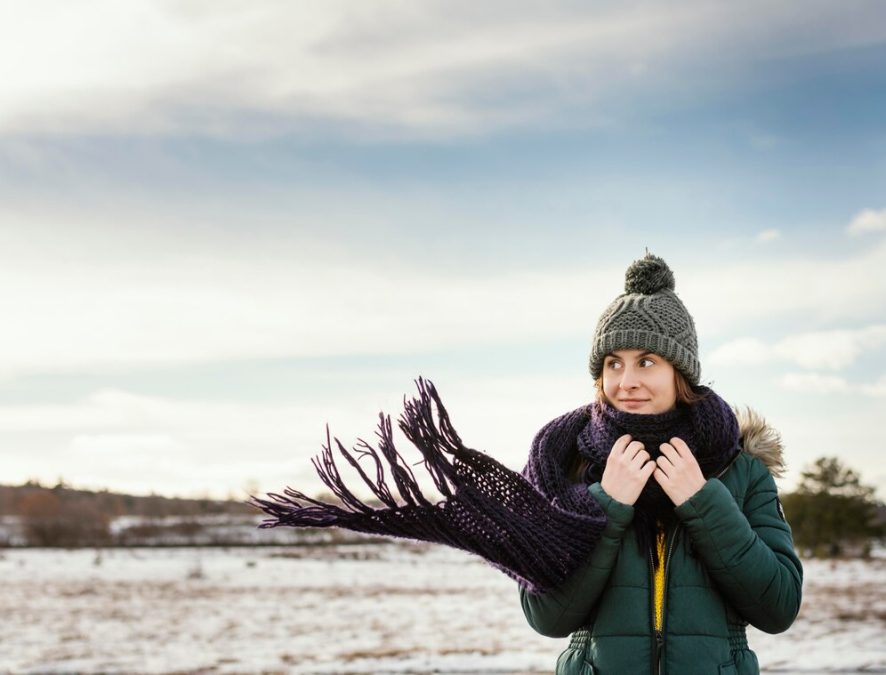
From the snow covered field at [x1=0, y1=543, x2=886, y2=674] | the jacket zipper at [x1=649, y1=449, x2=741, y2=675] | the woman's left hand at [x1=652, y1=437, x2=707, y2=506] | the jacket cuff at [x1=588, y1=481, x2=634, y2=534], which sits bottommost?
the snow covered field at [x1=0, y1=543, x2=886, y2=674]

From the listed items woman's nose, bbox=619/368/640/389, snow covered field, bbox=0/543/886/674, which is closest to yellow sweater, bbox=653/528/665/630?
woman's nose, bbox=619/368/640/389

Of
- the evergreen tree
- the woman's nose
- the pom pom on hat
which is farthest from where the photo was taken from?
the evergreen tree

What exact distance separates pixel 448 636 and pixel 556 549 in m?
8.78

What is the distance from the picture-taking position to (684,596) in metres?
2.12

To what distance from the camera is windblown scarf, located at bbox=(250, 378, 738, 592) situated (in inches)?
85.2

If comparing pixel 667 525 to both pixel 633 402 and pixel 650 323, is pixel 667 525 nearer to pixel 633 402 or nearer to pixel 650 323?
pixel 633 402

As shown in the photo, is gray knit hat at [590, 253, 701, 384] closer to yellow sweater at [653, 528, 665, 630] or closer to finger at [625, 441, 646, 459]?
finger at [625, 441, 646, 459]

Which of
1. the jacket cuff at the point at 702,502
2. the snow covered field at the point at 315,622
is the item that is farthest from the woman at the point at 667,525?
the snow covered field at the point at 315,622

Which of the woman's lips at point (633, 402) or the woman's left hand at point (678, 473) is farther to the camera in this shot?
the woman's lips at point (633, 402)

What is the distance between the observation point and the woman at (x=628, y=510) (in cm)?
211

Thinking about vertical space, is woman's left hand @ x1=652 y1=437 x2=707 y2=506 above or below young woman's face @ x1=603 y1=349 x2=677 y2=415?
below

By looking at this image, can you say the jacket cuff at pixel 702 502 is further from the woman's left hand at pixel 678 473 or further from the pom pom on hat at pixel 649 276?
the pom pom on hat at pixel 649 276

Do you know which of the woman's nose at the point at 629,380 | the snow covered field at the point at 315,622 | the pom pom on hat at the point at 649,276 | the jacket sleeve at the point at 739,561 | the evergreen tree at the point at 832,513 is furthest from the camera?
the evergreen tree at the point at 832,513

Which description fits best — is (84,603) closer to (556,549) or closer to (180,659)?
(180,659)
